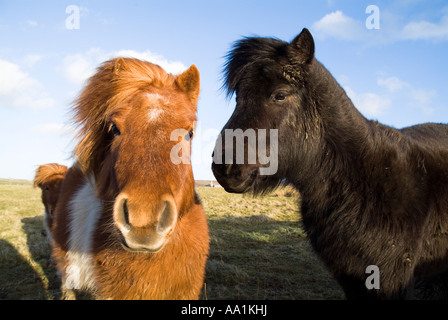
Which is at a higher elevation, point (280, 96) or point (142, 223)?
point (280, 96)

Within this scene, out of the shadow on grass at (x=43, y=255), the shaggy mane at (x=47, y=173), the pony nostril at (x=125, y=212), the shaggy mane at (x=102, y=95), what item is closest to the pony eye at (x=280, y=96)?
the shaggy mane at (x=102, y=95)

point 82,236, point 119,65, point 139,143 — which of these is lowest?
point 82,236

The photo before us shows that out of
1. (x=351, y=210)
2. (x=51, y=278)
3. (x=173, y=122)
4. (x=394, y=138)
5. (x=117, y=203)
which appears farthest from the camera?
(x=51, y=278)

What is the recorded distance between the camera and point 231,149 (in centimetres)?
240

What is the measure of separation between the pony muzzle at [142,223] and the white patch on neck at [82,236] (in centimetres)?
92

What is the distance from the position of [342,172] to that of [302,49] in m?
1.19

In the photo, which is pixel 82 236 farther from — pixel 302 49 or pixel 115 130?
Answer: pixel 302 49

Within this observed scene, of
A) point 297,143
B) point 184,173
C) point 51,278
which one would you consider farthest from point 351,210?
point 51,278

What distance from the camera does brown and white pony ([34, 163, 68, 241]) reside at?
626cm

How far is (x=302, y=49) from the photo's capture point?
2.61m

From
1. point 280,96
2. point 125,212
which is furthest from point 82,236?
point 280,96

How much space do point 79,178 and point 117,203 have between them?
2.31 meters

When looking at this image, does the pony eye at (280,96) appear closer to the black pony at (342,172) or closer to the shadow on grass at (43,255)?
the black pony at (342,172)
